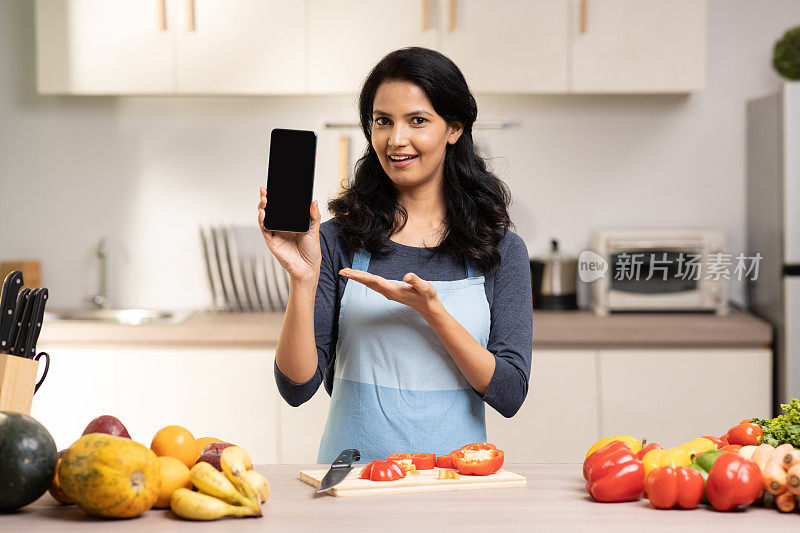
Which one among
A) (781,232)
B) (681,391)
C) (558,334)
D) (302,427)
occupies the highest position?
(781,232)

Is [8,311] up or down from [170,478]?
up

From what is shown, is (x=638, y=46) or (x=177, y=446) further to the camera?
(x=638, y=46)

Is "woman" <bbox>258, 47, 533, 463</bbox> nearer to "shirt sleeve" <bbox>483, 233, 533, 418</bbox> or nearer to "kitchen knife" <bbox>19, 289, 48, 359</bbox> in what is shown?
"shirt sleeve" <bbox>483, 233, 533, 418</bbox>

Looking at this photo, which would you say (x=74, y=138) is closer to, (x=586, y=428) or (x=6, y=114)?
(x=6, y=114)

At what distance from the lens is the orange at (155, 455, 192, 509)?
1060 mm

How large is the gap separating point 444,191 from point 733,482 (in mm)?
846

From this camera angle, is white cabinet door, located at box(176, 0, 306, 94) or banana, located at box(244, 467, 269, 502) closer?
banana, located at box(244, 467, 269, 502)

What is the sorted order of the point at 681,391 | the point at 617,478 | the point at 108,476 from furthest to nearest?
the point at 681,391 < the point at 617,478 < the point at 108,476

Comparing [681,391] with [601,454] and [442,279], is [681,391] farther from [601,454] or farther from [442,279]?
[601,454]

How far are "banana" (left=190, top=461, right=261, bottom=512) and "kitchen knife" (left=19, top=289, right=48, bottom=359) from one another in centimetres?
33

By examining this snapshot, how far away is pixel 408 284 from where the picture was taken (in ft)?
4.96

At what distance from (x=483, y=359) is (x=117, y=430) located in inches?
24.5

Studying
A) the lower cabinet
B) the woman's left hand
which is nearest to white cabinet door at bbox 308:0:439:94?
the lower cabinet

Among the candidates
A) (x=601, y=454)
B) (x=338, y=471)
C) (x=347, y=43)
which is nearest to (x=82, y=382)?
(x=347, y=43)
